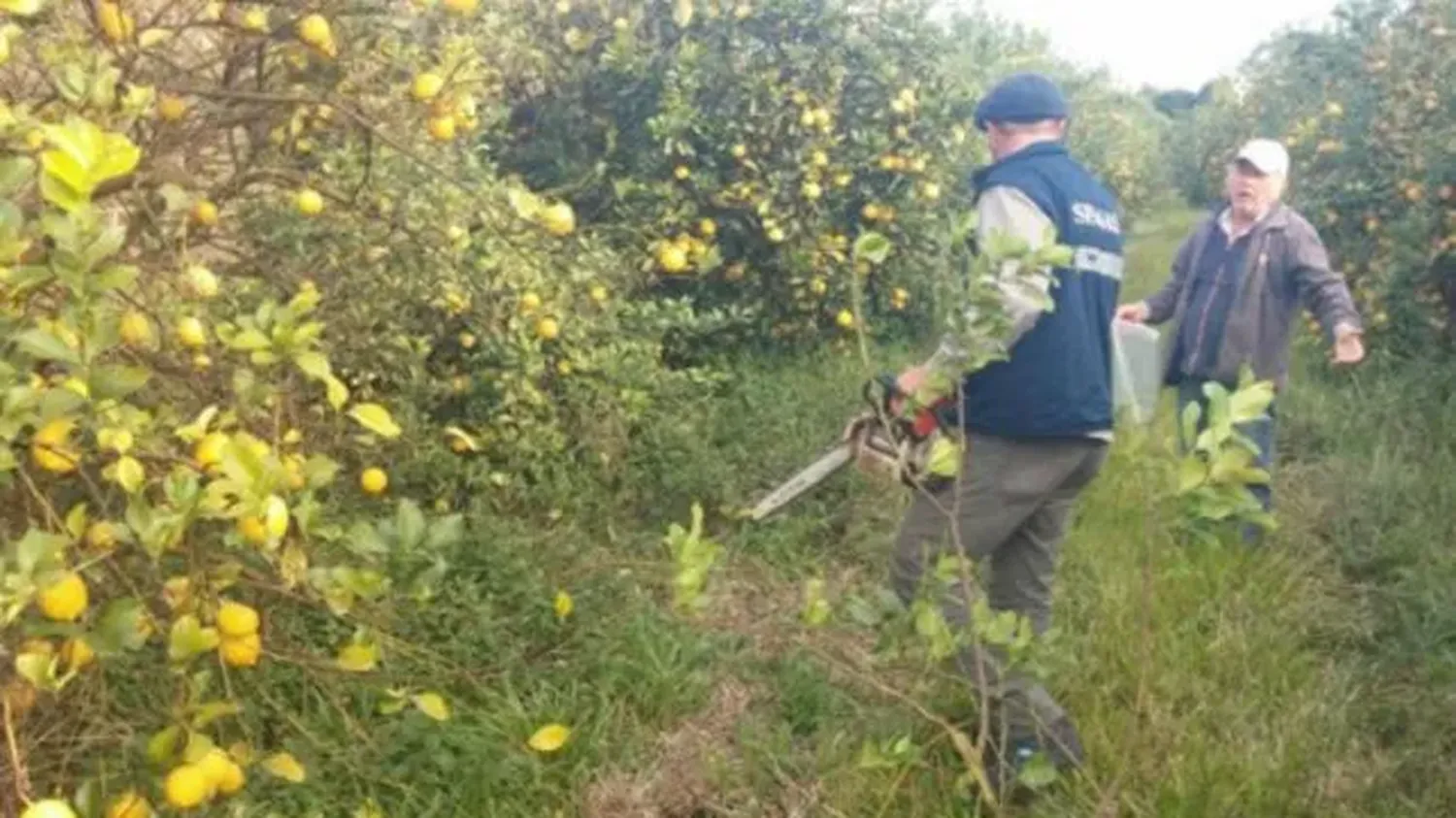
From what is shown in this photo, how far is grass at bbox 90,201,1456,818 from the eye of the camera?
2.89 m

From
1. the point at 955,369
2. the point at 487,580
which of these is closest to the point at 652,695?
the point at 487,580

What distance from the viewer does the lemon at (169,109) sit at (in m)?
2.25

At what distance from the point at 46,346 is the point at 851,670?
5.48 feet

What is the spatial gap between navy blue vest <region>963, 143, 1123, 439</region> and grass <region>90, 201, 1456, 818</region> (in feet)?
0.72

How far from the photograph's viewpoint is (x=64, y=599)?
4.96 ft

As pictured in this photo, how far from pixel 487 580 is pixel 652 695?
631 mm

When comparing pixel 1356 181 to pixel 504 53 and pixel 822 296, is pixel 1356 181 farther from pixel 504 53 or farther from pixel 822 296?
pixel 504 53

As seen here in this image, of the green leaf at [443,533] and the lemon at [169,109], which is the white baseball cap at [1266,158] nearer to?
the green leaf at [443,533]

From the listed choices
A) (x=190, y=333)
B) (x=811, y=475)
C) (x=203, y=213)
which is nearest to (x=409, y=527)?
(x=190, y=333)

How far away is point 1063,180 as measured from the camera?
2914 mm

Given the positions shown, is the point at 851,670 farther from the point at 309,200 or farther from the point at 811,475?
the point at 309,200

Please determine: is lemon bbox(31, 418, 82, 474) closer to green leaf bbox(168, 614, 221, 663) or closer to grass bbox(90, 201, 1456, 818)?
green leaf bbox(168, 614, 221, 663)

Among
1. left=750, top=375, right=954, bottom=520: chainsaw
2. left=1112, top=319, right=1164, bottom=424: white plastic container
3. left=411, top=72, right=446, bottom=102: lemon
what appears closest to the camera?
left=411, top=72, right=446, bottom=102: lemon

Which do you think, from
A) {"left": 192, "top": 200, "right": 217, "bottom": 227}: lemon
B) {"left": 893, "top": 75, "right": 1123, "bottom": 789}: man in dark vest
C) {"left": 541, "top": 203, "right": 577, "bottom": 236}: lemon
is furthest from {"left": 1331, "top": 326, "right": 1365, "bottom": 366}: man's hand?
{"left": 192, "top": 200, "right": 217, "bottom": 227}: lemon
